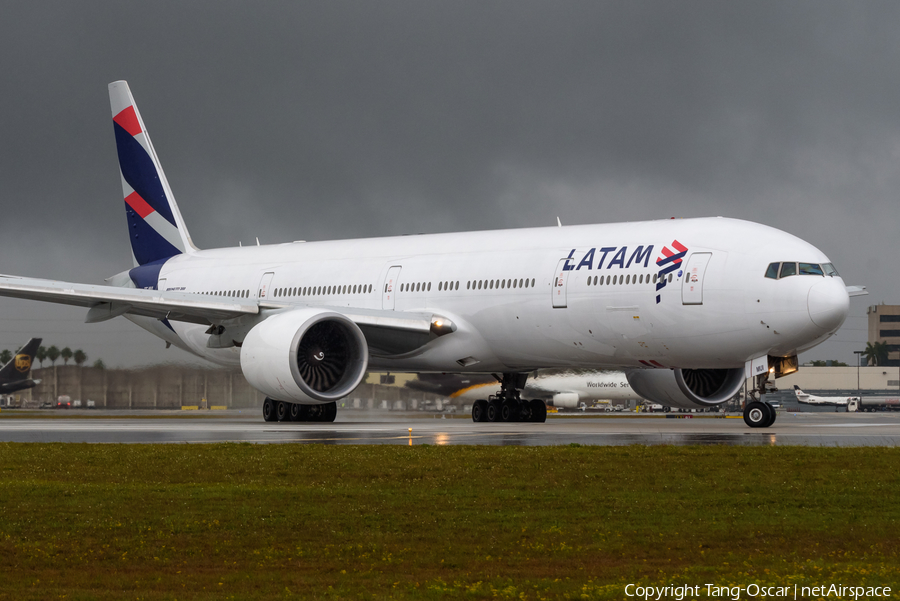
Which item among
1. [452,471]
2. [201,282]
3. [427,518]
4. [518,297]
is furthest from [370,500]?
[201,282]

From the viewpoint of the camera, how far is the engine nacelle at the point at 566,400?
7338 centimetres

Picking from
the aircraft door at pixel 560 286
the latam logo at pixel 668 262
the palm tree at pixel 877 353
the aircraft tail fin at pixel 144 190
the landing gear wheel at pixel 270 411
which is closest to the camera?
the latam logo at pixel 668 262

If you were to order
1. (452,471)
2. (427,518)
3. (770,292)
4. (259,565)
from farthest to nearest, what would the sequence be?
(770,292)
(452,471)
(427,518)
(259,565)

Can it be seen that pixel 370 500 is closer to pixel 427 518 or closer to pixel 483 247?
pixel 427 518

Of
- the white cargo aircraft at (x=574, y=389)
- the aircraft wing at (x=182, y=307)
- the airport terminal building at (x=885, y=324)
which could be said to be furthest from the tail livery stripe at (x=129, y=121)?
the airport terminal building at (x=885, y=324)

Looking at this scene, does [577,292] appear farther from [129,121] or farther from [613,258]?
[129,121]

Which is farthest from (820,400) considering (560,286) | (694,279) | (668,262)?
(694,279)

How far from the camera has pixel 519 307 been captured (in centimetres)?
2703

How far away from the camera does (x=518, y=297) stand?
27.1m

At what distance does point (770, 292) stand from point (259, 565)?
17.8 metres

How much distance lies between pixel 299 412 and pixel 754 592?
23.2 metres

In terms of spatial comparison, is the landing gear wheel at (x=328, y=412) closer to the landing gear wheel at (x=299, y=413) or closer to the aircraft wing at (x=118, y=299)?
the landing gear wheel at (x=299, y=413)

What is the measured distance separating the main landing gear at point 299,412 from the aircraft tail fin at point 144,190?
10047 mm

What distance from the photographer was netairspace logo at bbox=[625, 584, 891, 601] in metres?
6.31
